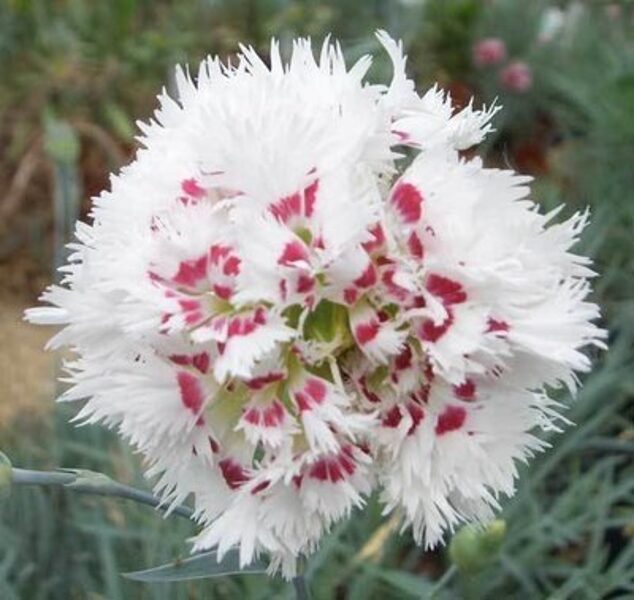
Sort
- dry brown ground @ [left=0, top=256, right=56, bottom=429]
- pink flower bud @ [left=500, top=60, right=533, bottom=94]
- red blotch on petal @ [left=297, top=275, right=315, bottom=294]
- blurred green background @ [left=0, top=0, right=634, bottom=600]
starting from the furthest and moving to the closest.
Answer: pink flower bud @ [left=500, top=60, right=533, bottom=94], dry brown ground @ [left=0, top=256, right=56, bottom=429], blurred green background @ [left=0, top=0, right=634, bottom=600], red blotch on petal @ [left=297, top=275, right=315, bottom=294]

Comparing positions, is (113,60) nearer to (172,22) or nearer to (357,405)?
(172,22)

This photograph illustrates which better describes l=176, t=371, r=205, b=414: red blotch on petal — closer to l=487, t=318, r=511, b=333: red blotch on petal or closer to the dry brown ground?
l=487, t=318, r=511, b=333: red blotch on petal

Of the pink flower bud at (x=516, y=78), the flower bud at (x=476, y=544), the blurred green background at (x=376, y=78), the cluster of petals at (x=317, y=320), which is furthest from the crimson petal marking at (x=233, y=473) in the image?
the pink flower bud at (x=516, y=78)

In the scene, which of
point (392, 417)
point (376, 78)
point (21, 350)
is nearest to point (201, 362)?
point (392, 417)

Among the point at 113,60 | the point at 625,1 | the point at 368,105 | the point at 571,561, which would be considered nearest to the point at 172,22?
the point at 113,60

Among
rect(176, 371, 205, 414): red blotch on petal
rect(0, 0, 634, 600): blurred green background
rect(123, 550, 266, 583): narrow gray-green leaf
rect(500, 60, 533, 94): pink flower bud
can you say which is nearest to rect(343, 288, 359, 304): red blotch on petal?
rect(176, 371, 205, 414): red blotch on petal

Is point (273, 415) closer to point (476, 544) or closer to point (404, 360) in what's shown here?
point (404, 360)
